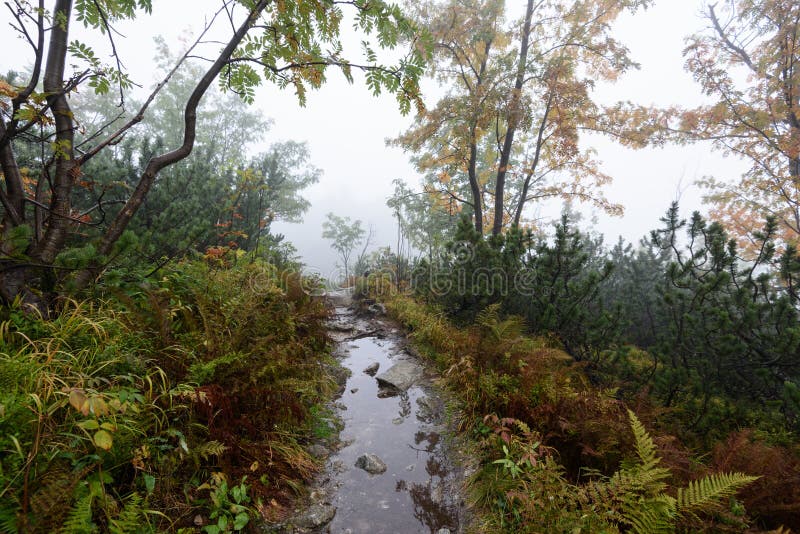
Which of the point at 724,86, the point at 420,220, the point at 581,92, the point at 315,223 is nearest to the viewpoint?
the point at 724,86

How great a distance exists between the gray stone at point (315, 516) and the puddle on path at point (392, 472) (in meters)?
0.05

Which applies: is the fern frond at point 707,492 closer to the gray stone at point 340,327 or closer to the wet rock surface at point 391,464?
the wet rock surface at point 391,464

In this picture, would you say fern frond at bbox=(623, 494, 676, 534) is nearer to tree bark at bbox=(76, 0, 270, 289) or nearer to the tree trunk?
tree bark at bbox=(76, 0, 270, 289)

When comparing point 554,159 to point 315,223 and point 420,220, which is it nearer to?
point 420,220

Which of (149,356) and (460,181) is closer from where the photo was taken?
(149,356)

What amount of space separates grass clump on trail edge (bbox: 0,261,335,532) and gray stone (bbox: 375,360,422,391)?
1.37 m

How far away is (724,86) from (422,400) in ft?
33.6

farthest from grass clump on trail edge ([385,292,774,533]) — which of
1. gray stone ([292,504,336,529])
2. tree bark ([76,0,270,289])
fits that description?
tree bark ([76,0,270,289])

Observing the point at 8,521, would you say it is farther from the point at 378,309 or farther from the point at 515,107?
the point at 515,107

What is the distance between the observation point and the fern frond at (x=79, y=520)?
4.44ft

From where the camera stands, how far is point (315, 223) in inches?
6973

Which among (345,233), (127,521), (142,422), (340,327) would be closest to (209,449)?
(142,422)

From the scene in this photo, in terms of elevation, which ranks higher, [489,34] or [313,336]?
[489,34]

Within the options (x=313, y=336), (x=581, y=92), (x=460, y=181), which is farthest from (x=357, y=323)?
(x=460, y=181)
